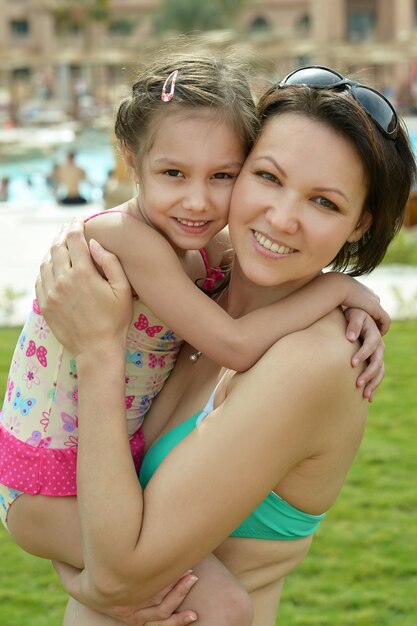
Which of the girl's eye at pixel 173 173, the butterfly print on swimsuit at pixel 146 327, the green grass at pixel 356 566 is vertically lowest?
the green grass at pixel 356 566

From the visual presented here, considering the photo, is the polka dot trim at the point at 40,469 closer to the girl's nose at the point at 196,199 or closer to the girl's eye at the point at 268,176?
the girl's nose at the point at 196,199

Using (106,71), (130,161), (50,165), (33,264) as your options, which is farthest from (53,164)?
(106,71)

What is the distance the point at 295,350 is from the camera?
79.6 inches

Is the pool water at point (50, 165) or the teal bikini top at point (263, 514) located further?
the pool water at point (50, 165)

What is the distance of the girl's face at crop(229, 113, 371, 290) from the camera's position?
2020 millimetres

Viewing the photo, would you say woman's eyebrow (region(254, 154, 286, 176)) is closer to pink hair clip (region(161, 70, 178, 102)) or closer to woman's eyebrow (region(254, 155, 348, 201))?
woman's eyebrow (region(254, 155, 348, 201))

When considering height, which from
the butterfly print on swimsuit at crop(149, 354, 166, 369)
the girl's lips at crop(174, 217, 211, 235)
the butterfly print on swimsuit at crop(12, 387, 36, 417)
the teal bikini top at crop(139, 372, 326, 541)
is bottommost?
the teal bikini top at crop(139, 372, 326, 541)

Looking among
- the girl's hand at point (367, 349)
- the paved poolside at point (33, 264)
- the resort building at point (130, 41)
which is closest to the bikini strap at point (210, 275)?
the girl's hand at point (367, 349)

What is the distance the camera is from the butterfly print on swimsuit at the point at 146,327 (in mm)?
2326

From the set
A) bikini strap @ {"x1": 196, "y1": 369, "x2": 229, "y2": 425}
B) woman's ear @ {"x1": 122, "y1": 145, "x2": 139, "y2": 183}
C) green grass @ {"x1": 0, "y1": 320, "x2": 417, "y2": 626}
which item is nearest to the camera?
bikini strap @ {"x1": 196, "y1": 369, "x2": 229, "y2": 425}

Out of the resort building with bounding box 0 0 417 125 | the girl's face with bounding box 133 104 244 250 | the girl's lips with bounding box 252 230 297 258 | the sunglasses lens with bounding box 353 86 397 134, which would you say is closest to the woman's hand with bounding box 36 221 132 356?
the girl's face with bounding box 133 104 244 250

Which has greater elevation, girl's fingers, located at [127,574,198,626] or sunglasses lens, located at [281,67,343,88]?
sunglasses lens, located at [281,67,343,88]

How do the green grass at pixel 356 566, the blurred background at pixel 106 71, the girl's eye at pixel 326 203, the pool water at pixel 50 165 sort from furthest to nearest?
the pool water at pixel 50 165, the blurred background at pixel 106 71, the green grass at pixel 356 566, the girl's eye at pixel 326 203

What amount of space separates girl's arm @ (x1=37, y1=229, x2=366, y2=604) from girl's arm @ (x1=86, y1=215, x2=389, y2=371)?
0.24ft
